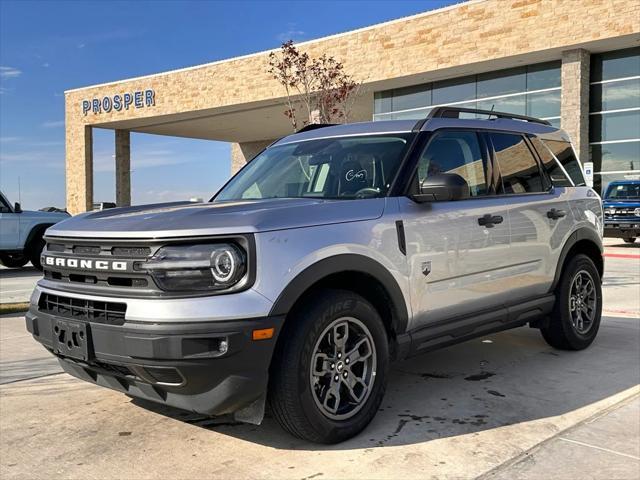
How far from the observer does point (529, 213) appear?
4934mm

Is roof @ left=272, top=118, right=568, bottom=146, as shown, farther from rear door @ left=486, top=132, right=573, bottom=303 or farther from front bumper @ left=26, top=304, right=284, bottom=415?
front bumper @ left=26, top=304, right=284, bottom=415

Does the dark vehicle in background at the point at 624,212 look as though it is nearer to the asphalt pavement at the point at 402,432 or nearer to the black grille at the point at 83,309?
the asphalt pavement at the point at 402,432

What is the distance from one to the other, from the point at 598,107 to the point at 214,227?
73.9 feet

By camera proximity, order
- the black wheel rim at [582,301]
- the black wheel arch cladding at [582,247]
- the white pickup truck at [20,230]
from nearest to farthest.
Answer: the black wheel arch cladding at [582,247] < the black wheel rim at [582,301] < the white pickup truck at [20,230]

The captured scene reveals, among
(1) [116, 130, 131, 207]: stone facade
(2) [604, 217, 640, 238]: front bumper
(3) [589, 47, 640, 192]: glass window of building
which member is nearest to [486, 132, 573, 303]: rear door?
(2) [604, 217, 640, 238]: front bumper

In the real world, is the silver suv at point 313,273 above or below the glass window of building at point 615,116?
below

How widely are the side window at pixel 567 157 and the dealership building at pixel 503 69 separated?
663 inches

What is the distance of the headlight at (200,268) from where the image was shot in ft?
10.1

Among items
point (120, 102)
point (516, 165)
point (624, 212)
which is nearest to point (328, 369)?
point (516, 165)

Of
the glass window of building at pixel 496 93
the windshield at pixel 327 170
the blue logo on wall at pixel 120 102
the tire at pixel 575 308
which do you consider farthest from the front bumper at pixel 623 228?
the blue logo on wall at pixel 120 102

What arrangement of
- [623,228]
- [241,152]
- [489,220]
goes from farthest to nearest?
[241,152], [623,228], [489,220]

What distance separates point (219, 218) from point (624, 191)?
745 inches

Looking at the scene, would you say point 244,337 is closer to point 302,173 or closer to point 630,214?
point 302,173

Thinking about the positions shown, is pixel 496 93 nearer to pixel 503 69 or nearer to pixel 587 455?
pixel 503 69
